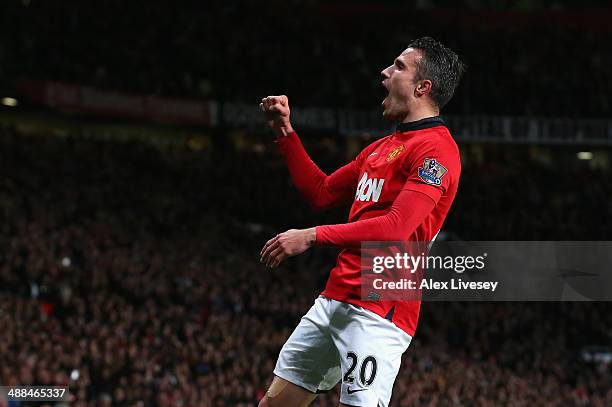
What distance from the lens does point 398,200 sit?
4.28m

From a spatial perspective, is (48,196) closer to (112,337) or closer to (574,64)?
(112,337)

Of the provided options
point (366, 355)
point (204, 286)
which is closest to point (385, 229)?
point (366, 355)

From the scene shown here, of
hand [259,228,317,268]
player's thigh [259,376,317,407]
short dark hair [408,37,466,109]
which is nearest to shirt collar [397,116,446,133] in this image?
short dark hair [408,37,466,109]

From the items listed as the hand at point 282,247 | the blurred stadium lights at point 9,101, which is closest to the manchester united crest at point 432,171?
the hand at point 282,247

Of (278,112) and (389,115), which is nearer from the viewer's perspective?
(389,115)

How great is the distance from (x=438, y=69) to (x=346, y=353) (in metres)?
1.45

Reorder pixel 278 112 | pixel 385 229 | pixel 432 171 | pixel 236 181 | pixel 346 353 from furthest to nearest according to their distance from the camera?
pixel 236 181 → pixel 278 112 → pixel 346 353 → pixel 432 171 → pixel 385 229

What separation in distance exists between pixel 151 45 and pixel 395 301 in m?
23.9

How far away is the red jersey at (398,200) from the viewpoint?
4.22m

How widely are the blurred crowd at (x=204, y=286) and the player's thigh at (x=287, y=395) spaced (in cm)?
846

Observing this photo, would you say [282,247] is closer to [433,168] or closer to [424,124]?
[433,168]

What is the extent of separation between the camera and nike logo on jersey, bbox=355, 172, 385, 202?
4566 mm

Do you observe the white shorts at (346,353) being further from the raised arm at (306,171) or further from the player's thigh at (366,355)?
the raised arm at (306,171)

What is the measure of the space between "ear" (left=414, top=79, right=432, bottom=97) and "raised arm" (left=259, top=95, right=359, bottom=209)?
583 mm
